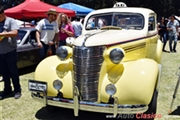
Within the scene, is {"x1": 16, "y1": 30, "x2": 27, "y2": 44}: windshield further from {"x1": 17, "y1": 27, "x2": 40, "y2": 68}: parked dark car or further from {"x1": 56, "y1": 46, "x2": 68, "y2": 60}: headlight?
{"x1": 56, "y1": 46, "x2": 68, "y2": 60}: headlight

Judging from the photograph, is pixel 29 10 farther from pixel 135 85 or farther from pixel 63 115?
pixel 135 85

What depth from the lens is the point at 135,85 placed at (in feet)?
11.0

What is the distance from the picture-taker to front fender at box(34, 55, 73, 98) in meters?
3.76

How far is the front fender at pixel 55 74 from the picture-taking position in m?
3.76

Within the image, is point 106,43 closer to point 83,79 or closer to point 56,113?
point 83,79

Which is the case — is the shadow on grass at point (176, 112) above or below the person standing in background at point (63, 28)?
below

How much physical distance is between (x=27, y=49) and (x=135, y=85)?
14.3 ft

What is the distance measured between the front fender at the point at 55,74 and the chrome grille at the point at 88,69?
27 centimetres

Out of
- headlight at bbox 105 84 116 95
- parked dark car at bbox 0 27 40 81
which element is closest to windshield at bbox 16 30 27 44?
Result: parked dark car at bbox 0 27 40 81

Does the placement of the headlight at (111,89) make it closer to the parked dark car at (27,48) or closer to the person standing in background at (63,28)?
the person standing in background at (63,28)

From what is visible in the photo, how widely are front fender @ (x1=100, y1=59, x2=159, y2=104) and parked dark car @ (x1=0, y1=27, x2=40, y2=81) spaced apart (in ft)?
12.4

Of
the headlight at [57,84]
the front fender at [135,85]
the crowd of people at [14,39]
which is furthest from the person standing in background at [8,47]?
the front fender at [135,85]

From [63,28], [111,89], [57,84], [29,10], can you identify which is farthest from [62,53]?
[29,10]

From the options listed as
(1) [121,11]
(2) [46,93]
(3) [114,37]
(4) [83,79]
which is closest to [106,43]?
(3) [114,37]
